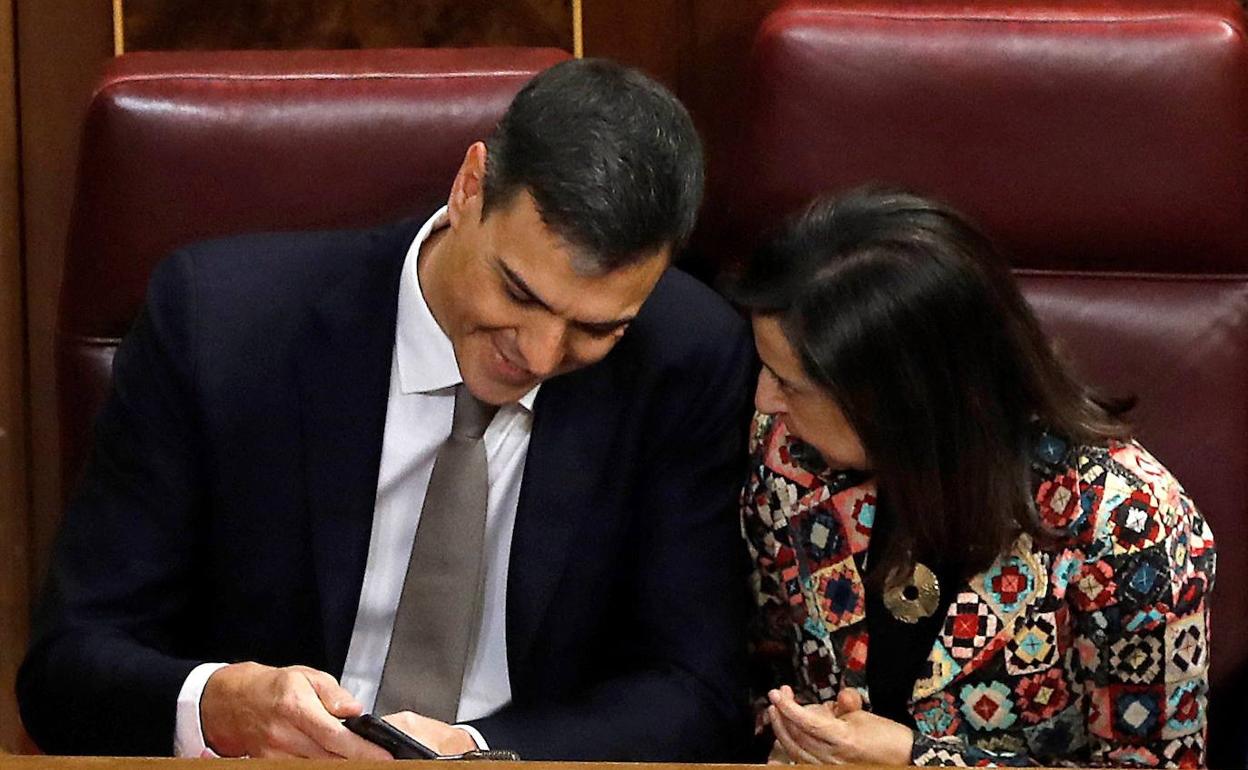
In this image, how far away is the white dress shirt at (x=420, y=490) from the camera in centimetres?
153

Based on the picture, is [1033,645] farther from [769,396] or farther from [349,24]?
[349,24]

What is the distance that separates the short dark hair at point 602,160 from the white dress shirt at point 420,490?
0.23 metres

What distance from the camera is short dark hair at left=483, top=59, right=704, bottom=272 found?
4.24 feet

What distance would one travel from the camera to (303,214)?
5.36 feet

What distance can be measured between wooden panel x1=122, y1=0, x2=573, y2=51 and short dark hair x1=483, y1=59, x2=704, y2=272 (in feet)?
1.69

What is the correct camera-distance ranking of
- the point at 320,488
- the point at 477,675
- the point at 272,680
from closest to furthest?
1. the point at 272,680
2. the point at 320,488
3. the point at 477,675

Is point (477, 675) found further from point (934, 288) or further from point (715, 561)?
point (934, 288)

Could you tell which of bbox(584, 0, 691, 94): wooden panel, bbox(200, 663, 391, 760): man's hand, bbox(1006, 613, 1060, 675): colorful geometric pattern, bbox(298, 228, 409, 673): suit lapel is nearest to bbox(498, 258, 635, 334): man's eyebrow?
bbox(298, 228, 409, 673): suit lapel

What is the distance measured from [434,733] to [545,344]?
1.11 ft

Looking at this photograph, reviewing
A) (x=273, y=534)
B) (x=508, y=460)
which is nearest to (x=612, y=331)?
(x=508, y=460)

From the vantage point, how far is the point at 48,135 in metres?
1.92

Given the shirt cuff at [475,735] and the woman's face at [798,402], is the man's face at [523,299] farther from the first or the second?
the shirt cuff at [475,735]

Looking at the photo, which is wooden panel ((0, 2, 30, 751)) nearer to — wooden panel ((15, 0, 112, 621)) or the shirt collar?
wooden panel ((15, 0, 112, 621))

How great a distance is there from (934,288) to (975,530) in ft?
0.76
